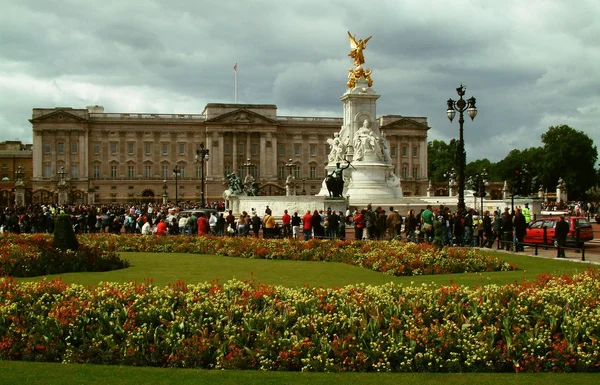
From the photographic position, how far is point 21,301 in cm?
889

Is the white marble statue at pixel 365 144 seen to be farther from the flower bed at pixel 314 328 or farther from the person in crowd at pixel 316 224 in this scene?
the flower bed at pixel 314 328

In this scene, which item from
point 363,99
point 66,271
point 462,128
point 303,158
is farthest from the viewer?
point 303,158

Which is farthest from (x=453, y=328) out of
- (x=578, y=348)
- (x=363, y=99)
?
(x=363, y=99)

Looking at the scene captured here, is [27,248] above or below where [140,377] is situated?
above

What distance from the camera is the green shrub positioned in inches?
647

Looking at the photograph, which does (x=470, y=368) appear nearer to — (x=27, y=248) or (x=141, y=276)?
(x=141, y=276)

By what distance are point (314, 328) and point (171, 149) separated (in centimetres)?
9410

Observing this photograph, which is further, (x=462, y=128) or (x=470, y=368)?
(x=462, y=128)

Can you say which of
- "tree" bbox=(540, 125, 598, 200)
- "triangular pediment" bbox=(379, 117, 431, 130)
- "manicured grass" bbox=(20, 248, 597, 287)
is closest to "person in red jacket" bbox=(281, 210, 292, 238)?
"manicured grass" bbox=(20, 248, 597, 287)

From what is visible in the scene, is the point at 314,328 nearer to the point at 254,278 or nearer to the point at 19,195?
the point at 254,278

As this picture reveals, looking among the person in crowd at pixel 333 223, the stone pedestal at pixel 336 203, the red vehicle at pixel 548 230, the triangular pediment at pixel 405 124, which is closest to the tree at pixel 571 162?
the triangular pediment at pixel 405 124

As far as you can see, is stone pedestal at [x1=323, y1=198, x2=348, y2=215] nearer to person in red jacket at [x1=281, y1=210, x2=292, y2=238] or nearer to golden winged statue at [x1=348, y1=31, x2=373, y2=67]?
person in red jacket at [x1=281, y1=210, x2=292, y2=238]

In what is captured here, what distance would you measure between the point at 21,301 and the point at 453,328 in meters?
5.67

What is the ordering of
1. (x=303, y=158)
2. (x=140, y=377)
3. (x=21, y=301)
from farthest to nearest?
1. (x=303, y=158)
2. (x=21, y=301)
3. (x=140, y=377)
